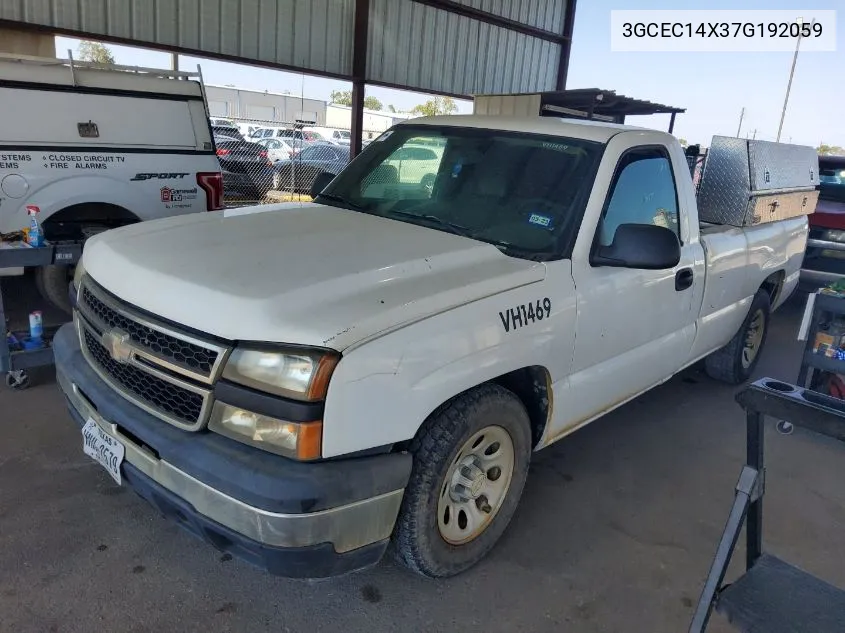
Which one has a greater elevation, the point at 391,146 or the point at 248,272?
the point at 391,146

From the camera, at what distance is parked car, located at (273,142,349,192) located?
14.8m

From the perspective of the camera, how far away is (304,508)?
2045mm

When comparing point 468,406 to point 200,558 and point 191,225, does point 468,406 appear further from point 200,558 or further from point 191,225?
point 191,225

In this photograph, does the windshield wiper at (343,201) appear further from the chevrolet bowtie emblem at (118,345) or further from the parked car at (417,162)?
the chevrolet bowtie emblem at (118,345)

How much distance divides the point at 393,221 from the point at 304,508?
5.71 feet

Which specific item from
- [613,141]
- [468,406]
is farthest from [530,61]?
[468,406]

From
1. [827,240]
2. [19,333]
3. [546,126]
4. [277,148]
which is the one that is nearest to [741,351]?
[546,126]

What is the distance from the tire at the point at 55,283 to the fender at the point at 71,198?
47 cm

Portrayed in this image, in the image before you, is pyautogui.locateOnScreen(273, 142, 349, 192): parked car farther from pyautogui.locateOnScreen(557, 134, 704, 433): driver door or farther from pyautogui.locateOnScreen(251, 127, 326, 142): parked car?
pyautogui.locateOnScreen(557, 134, 704, 433): driver door

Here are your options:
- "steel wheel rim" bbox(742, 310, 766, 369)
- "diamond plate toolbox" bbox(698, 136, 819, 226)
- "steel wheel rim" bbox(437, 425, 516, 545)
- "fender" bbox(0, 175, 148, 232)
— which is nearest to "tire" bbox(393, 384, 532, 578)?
"steel wheel rim" bbox(437, 425, 516, 545)

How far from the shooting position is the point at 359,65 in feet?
37.5

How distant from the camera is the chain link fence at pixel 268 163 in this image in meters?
13.1

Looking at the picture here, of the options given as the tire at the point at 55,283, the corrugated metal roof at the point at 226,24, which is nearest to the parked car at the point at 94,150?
the tire at the point at 55,283

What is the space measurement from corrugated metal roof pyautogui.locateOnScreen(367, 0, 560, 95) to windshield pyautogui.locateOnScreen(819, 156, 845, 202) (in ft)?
22.9
